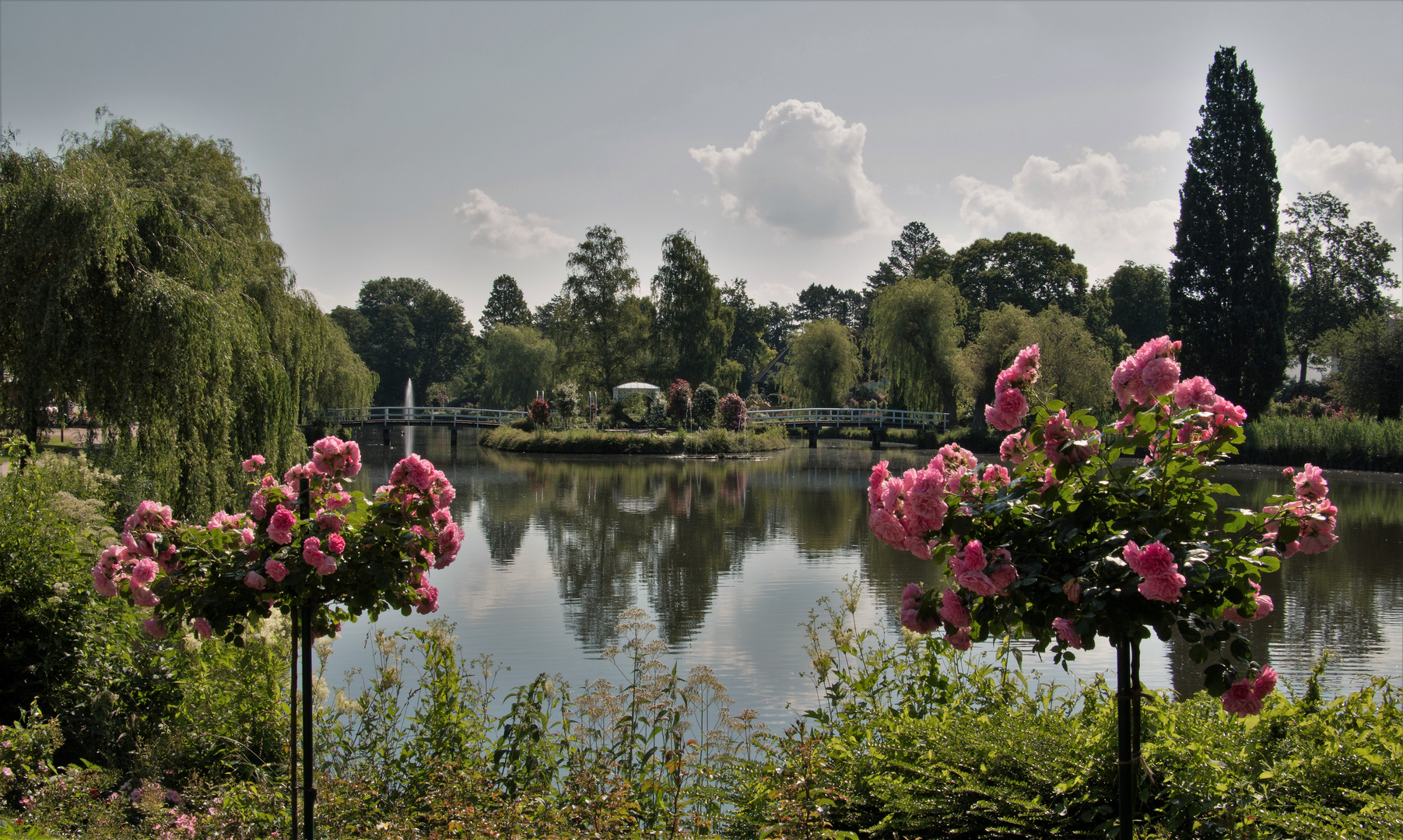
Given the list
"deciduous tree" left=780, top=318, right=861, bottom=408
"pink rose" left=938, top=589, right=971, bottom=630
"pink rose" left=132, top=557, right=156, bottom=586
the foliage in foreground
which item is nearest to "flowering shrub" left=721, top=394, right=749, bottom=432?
"deciduous tree" left=780, top=318, right=861, bottom=408

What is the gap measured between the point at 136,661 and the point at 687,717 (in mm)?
3000

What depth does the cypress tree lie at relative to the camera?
2823 centimetres

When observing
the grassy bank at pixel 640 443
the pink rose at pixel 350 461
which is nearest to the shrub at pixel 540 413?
the grassy bank at pixel 640 443

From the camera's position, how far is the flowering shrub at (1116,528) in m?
2.15

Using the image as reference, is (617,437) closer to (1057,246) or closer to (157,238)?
(157,238)

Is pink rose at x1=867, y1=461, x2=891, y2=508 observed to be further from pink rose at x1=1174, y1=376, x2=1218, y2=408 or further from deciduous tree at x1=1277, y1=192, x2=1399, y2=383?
deciduous tree at x1=1277, y1=192, x2=1399, y2=383

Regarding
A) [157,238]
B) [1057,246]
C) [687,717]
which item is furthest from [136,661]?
[1057,246]

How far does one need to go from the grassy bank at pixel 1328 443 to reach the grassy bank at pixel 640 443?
15.5 m

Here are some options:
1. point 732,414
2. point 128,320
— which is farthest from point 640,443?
point 128,320

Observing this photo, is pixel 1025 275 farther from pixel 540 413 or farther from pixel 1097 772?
pixel 1097 772

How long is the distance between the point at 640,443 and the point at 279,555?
2811 centimetres

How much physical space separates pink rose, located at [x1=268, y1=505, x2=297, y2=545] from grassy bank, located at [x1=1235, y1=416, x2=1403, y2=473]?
27.8m

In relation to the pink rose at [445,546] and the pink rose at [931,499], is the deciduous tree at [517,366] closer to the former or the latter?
the pink rose at [445,546]

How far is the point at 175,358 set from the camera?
8.17 metres
